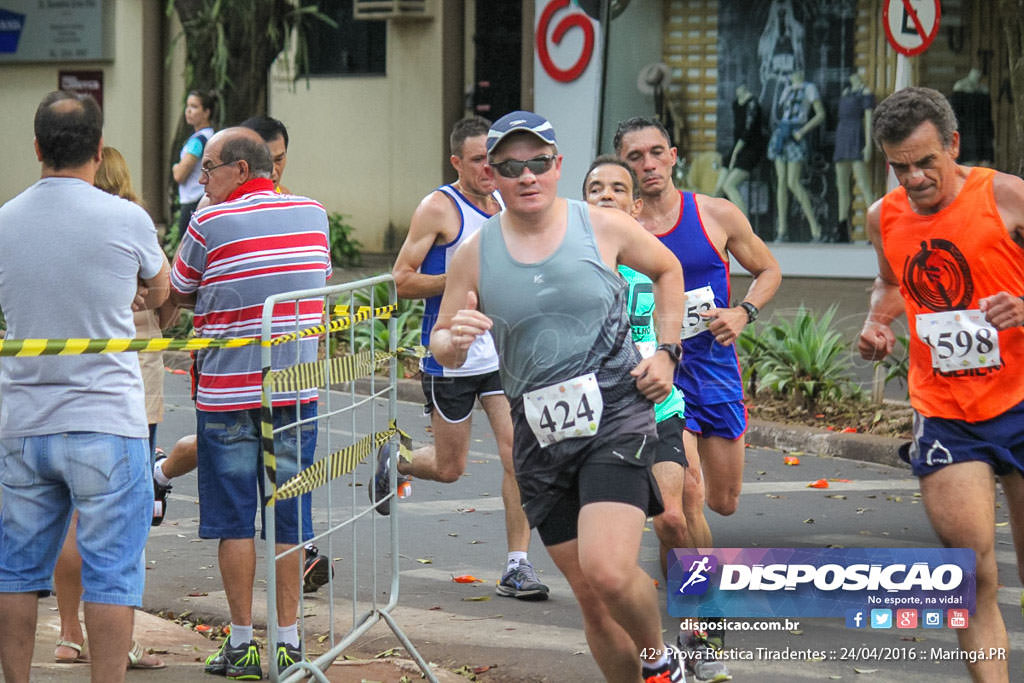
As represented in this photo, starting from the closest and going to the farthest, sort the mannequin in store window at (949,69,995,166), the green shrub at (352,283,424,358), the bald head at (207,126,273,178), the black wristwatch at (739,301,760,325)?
the bald head at (207,126,273,178) < the black wristwatch at (739,301,760,325) < the green shrub at (352,283,424,358) < the mannequin in store window at (949,69,995,166)

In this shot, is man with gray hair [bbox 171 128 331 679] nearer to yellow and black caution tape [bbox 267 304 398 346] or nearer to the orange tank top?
yellow and black caution tape [bbox 267 304 398 346]

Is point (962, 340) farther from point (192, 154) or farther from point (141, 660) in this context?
point (192, 154)

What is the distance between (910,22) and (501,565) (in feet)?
20.4

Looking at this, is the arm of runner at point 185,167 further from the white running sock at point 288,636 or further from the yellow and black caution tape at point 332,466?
the white running sock at point 288,636

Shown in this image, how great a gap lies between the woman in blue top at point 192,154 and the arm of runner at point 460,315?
31.4 ft

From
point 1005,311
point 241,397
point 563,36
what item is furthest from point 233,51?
point 1005,311

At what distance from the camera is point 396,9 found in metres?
22.3

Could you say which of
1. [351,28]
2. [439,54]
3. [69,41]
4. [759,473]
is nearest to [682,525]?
[759,473]

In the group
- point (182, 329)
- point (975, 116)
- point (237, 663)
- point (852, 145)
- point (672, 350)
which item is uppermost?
point (975, 116)

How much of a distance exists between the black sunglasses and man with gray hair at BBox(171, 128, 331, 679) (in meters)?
1.17

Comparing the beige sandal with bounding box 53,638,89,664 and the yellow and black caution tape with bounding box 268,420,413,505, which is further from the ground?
the yellow and black caution tape with bounding box 268,420,413,505

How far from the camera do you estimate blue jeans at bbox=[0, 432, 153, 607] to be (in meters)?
4.79

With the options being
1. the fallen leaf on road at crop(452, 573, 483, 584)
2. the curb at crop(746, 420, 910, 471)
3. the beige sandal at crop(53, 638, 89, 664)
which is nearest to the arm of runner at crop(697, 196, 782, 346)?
the fallen leaf on road at crop(452, 573, 483, 584)

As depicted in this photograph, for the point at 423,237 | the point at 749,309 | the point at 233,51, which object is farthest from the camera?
the point at 233,51
